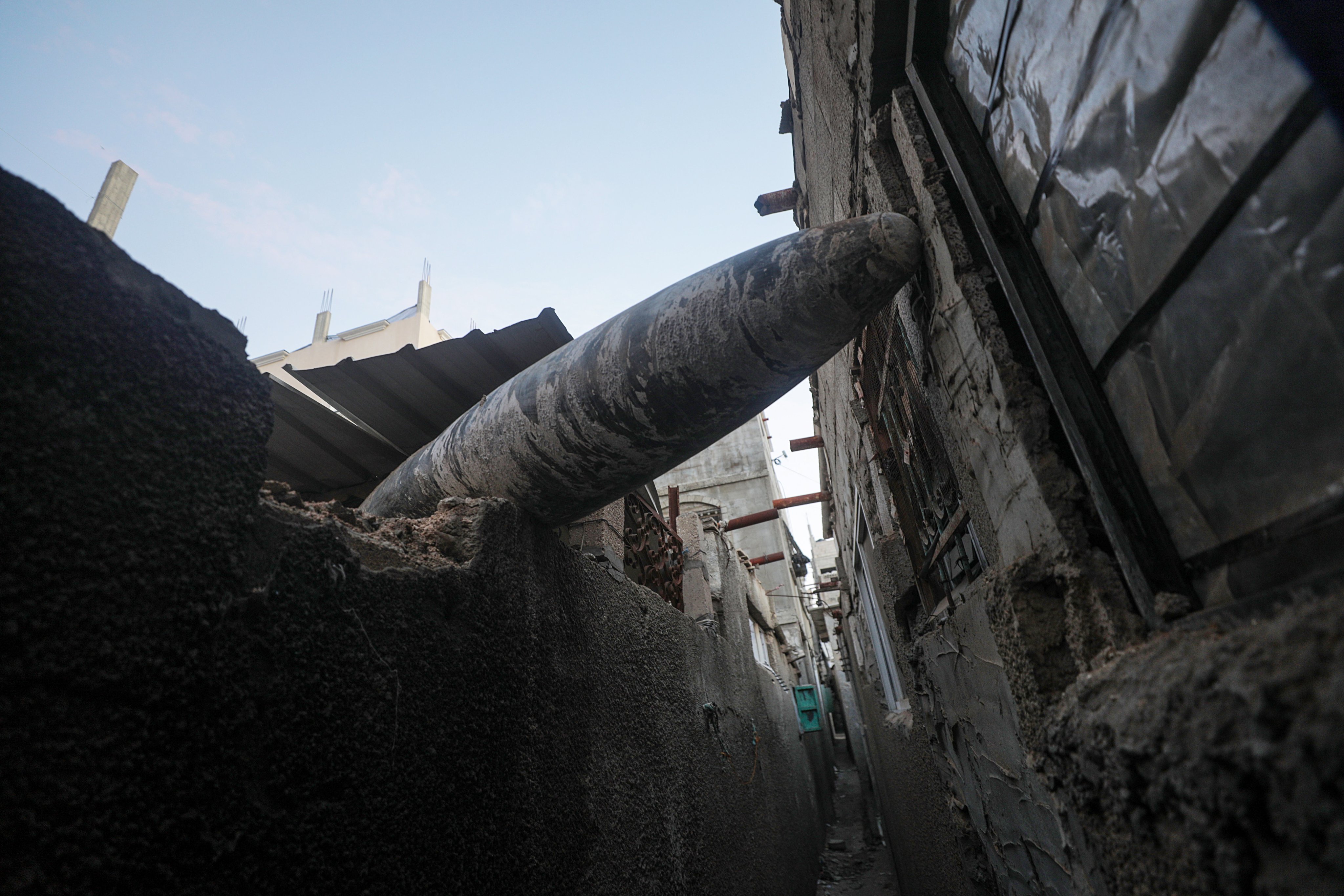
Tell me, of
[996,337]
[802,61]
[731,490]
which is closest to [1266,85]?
[996,337]

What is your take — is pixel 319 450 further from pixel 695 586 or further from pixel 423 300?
pixel 423 300

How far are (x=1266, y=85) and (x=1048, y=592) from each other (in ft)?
3.22

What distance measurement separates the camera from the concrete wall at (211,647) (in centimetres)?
66

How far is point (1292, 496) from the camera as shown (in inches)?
29.1

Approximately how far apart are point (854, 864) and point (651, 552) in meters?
7.19

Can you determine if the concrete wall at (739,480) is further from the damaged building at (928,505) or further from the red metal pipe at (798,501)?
the damaged building at (928,505)

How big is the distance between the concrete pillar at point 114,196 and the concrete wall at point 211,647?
11.6 meters

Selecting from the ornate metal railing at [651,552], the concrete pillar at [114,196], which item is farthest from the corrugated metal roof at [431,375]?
the concrete pillar at [114,196]

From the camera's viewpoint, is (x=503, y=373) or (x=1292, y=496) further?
(x=503, y=373)

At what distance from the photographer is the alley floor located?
23.1 ft

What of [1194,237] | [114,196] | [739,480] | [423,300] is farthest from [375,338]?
[1194,237]

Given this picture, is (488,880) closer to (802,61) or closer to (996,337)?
(996,337)

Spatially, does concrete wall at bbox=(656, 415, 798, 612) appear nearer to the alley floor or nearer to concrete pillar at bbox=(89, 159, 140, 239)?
the alley floor

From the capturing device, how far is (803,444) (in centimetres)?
745
